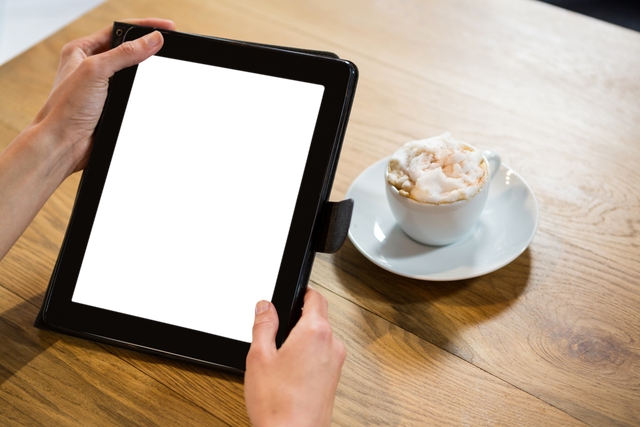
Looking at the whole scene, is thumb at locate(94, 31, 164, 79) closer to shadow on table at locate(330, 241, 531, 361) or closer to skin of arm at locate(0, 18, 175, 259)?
skin of arm at locate(0, 18, 175, 259)

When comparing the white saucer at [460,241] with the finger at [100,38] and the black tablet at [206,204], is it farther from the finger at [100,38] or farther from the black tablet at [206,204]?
the finger at [100,38]

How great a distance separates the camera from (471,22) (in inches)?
44.8

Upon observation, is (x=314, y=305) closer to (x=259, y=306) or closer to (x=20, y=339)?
(x=259, y=306)

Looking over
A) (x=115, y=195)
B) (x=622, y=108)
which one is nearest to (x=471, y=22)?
(x=622, y=108)

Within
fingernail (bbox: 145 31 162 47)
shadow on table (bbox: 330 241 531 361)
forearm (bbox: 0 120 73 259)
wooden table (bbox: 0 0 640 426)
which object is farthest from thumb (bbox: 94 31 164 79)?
shadow on table (bbox: 330 241 531 361)

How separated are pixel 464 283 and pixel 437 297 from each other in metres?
0.05

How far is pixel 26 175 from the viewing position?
0.69 metres

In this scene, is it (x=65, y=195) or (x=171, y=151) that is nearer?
(x=171, y=151)

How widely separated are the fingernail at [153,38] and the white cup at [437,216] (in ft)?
Answer: 1.16

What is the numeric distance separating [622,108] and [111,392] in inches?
38.6

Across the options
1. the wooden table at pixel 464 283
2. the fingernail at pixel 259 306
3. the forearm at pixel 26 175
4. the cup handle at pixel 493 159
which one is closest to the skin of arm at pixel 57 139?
the forearm at pixel 26 175

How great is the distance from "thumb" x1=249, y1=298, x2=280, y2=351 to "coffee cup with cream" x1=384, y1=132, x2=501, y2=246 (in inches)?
8.8

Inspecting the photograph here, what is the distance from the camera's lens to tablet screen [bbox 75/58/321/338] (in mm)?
586

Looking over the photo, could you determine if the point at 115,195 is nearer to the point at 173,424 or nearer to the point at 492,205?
the point at 173,424
